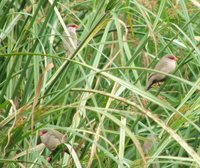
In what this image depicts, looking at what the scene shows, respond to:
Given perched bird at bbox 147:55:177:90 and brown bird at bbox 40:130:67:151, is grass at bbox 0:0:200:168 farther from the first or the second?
perched bird at bbox 147:55:177:90

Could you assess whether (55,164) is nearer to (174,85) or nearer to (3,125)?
(3,125)

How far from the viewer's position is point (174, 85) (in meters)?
4.37

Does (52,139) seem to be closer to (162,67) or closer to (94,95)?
(94,95)

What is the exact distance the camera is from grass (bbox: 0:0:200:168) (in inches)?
106

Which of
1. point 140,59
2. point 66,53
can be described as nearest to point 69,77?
point 66,53

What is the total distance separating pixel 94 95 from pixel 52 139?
277 mm

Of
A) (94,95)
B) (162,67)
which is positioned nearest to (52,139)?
(94,95)

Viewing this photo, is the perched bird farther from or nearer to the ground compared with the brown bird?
farther from the ground

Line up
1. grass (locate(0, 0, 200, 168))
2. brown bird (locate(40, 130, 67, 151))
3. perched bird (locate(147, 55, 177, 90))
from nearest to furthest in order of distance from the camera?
grass (locate(0, 0, 200, 168)) → brown bird (locate(40, 130, 67, 151)) → perched bird (locate(147, 55, 177, 90))

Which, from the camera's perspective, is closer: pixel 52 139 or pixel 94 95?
pixel 94 95

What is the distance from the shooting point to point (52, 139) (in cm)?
330

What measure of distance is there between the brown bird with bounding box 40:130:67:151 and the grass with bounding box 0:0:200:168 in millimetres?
40

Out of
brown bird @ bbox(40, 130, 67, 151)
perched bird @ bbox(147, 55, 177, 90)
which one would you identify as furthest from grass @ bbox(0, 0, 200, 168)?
perched bird @ bbox(147, 55, 177, 90)

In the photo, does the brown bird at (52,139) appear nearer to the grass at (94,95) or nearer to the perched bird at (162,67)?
the grass at (94,95)
